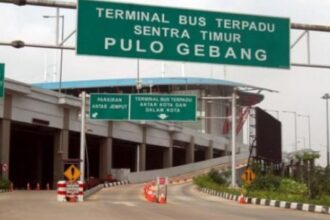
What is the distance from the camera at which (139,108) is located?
43.2 m

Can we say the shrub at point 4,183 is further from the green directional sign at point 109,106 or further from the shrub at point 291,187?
the shrub at point 291,187

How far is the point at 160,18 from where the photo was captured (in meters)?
15.4

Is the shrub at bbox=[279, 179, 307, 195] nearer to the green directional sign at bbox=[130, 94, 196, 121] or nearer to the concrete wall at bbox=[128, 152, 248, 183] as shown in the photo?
the green directional sign at bbox=[130, 94, 196, 121]

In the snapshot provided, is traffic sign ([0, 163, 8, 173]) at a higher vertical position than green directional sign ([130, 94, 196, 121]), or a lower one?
lower

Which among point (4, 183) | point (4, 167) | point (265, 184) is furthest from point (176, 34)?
point (4, 167)

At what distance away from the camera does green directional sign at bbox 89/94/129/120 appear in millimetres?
42375

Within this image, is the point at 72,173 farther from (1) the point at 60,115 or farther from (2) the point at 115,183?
(2) the point at 115,183

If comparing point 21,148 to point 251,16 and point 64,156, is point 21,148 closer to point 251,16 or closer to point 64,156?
point 64,156

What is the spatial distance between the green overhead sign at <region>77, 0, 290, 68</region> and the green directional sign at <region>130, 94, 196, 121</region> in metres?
26.9

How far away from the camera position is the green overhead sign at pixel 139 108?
4250cm

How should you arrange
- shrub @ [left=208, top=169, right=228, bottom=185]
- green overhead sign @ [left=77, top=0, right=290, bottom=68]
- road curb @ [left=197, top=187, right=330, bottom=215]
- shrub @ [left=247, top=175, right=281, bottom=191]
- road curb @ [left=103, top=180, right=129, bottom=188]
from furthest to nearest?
shrub @ [left=208, top=169, right=228, bottom=185]
road curb @ [left=103, top=180, right=129, bottom=188]
shrub @ [left=247, top=175, right=281, bottom=191]
road curb @ [left=197, top=187, right=330, bottom=215]
green overhead sign @ [left=77, top=0, right=290, bottom=68]

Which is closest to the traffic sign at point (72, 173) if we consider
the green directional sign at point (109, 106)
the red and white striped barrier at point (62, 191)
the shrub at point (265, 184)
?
the red and white striped barrier at point (62, 191)

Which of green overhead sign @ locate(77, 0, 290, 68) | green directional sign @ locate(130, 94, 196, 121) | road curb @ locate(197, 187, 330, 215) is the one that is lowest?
road curb @ locate(197, 187, 330, 215)

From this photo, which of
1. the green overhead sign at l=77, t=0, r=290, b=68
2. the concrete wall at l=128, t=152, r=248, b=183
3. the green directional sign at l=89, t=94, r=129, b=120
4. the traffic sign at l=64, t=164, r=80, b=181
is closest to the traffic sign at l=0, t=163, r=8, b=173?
the green directional sign at l=89, t=94, r=129, b=120
